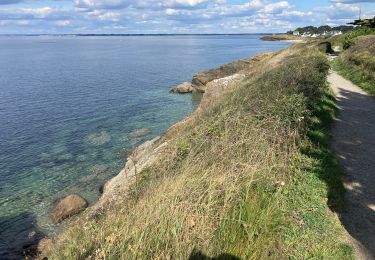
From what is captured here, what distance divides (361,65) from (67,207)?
22.0 meters

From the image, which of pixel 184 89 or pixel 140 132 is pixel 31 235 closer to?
pixel 140 132

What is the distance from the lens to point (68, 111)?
36.8 m

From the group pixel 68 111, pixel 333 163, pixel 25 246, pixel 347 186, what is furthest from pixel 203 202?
pixel 68 111

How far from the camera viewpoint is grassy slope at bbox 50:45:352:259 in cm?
650

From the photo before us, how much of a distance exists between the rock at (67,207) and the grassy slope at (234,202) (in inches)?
294

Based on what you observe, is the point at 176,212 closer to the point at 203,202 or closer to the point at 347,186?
the point at 203,202

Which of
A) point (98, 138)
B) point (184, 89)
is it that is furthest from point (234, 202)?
point (184, 89)

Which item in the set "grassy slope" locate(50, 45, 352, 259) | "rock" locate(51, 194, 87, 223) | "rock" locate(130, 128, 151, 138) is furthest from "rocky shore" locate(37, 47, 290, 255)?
"grassy slope" locate(50, 45, 352, 259)

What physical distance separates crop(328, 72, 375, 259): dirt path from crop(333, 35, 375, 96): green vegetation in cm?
334

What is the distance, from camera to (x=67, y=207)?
661 inches

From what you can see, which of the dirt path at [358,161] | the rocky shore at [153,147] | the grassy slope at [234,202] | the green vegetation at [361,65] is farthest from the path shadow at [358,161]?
the rocky shore at [153,147]

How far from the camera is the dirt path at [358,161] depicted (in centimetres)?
750

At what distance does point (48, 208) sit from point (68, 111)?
67.9 feet

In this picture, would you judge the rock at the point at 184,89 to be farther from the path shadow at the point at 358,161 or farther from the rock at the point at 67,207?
the rock at the point at 67,207
